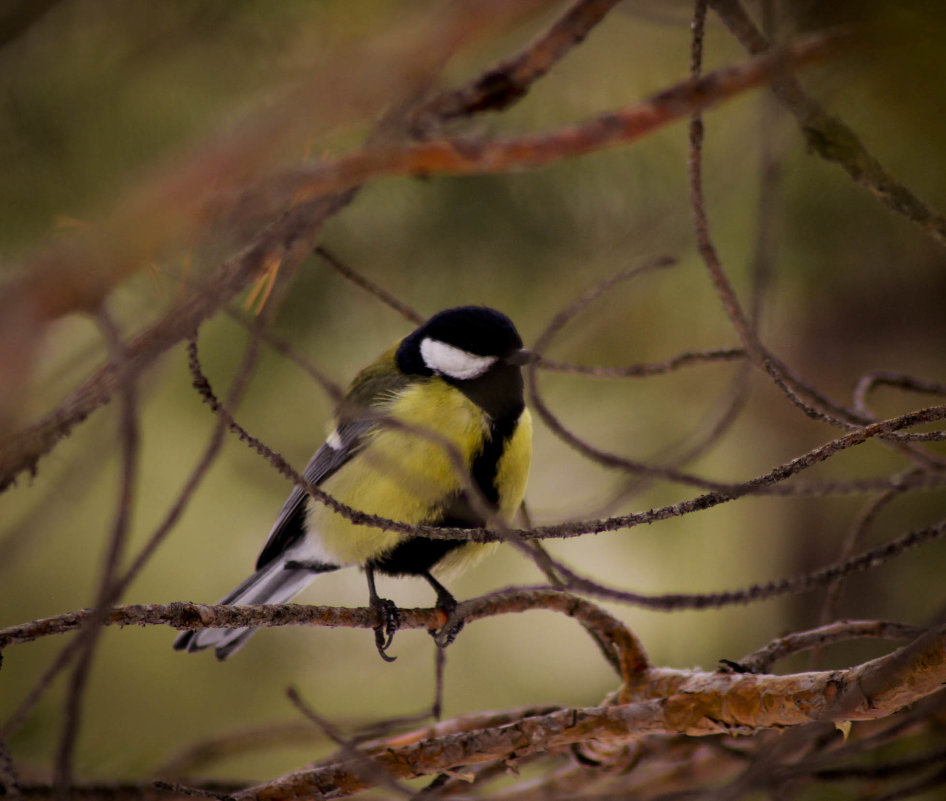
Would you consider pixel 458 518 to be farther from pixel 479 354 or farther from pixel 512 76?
pixel 512 76

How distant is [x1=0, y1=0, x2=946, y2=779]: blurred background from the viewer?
2.97 ft

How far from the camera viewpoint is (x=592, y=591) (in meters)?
0.56

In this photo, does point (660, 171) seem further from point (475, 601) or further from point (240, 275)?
point (240, 275)

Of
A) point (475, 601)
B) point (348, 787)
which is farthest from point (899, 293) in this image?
point (348, 787)

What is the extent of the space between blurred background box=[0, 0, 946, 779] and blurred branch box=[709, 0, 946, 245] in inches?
1.2

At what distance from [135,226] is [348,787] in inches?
27.0

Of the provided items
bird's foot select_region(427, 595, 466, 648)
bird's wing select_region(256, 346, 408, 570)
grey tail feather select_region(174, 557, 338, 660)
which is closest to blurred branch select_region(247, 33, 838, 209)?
bird's foot select_region(427, 595, 466, 648)

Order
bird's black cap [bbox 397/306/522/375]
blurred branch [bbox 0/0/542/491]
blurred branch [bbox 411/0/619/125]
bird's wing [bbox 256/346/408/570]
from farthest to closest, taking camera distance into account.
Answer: bird's wing [bbox 256/346/408/570]
bird's black cap [bbox 397/306/522/375]
blurred branch [bbox 411/0/619/125]
blurred branch [bbox 0/0/542/491]

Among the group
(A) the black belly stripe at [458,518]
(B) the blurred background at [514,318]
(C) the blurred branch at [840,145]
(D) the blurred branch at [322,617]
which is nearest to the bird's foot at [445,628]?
(D) the blurred branch at [322,617]

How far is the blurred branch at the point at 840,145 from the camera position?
0.75 m

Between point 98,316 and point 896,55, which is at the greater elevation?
point 896,55

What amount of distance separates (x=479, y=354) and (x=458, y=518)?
26 centimetres

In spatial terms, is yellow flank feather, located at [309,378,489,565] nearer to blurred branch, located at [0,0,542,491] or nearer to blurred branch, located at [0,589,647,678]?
blurred branch, located at [0,589,647,678]

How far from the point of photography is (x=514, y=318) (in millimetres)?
1630
